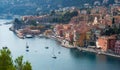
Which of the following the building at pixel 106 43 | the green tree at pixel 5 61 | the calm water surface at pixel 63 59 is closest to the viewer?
the green tree at pixel 5 61

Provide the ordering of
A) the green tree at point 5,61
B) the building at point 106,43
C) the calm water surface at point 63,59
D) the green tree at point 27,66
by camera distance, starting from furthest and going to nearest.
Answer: the building at point 106,43, the calm water surface at point 63,59, the green tree at point 27,66, the green tree at point 5,61

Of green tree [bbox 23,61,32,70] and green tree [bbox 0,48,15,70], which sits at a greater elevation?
green tree [bbox 0,48,15,70]

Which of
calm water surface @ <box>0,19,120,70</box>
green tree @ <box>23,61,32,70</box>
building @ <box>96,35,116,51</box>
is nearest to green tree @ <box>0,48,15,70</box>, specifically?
green tree @ <box>23,61,32,70</box>

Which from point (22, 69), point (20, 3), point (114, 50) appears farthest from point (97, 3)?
point (22, 69)

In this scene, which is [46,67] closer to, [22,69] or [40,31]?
[22,69]

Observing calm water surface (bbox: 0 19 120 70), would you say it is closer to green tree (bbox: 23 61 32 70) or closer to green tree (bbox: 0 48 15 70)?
green tree (bbox: 23 61 32 70)

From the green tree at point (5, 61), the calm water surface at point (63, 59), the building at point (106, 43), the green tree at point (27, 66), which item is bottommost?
the calm water surface at point (63, 59)

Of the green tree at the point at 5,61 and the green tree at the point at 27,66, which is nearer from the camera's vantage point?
the green tree at the point at 5,61

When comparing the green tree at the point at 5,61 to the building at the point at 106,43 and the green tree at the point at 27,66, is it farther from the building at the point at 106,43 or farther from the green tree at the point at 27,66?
the building at the point at 106,43

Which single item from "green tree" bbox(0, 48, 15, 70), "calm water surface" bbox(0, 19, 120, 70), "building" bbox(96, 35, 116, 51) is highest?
"green tree" bbox(0, 48, 15, 70)

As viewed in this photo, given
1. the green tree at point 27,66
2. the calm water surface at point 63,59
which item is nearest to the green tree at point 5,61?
the green tree at point 27,66

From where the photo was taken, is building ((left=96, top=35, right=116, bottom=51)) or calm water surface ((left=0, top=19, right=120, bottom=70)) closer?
calm water surface ((left=0, top=19, right=120, bottom=70))
